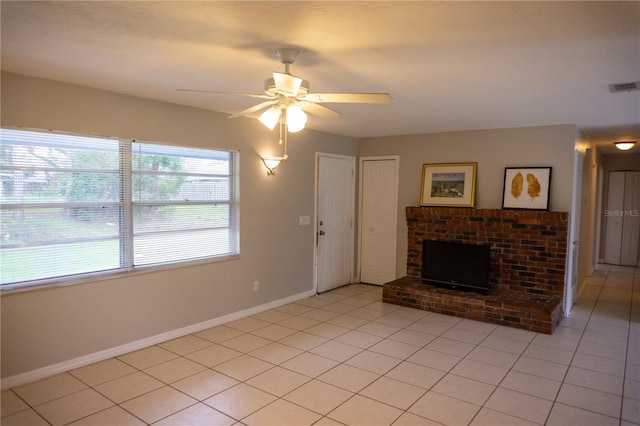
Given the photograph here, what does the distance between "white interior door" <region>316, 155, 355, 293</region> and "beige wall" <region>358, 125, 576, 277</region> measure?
2.01 feet

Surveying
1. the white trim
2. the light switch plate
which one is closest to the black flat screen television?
the white trim

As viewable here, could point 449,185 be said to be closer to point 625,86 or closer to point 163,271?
point 625,86

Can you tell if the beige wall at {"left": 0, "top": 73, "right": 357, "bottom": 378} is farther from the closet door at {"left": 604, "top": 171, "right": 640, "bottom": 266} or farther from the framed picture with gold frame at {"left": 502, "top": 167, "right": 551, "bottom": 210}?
the closet door at {"left": 604, "top": 171, "right": 640, "bottom": 266}

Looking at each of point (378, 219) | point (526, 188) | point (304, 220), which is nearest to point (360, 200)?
point (378, 219)

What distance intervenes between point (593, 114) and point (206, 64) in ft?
12.7

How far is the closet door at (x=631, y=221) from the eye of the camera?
26.5 feet

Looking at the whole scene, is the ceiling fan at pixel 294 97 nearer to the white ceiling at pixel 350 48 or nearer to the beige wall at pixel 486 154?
the white ceiling at pixel 350 48

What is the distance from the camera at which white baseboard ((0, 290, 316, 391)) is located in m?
3.05

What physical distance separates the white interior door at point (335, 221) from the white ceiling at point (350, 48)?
89.8 inches

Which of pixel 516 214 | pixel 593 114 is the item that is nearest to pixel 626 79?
pixel 593 114

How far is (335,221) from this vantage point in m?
6.16

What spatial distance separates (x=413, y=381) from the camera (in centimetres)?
320

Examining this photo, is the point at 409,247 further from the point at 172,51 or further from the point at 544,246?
the point at 172,51

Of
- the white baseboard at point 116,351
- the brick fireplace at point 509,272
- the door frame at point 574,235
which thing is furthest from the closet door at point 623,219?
the white baseboard at point 116,351
